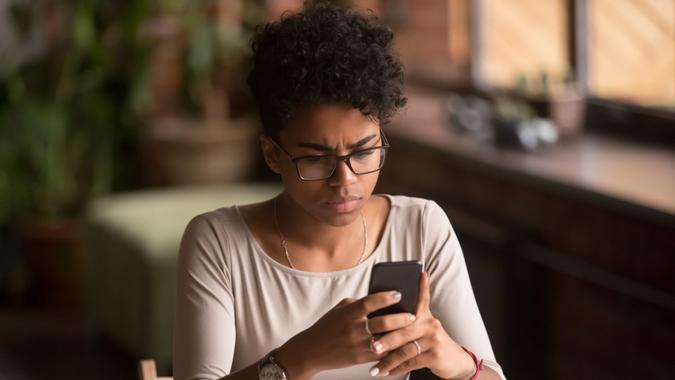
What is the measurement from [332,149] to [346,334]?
28 cm

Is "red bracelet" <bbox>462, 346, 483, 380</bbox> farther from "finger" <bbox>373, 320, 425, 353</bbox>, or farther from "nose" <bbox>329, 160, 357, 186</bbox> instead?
"nose" <bbox>329, 160, 357, 186</bbox>

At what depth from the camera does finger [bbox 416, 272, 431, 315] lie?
1484mm

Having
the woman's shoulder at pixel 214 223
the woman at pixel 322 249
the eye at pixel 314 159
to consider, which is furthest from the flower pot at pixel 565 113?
the eye at pixel 314 159

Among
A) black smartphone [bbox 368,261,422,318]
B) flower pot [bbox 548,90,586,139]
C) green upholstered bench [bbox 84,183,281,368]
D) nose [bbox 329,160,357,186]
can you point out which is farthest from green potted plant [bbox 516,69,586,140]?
black smartphone [bbox 368,261,422,318]

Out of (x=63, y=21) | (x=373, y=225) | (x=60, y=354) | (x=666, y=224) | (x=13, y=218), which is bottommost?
(x=60, y=354)

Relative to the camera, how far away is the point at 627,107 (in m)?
3.21

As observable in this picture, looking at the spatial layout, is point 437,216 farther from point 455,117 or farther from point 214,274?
point 455,117

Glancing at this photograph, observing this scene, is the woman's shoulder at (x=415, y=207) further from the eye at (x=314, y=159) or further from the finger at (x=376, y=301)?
the finger at (x=376, y=301)

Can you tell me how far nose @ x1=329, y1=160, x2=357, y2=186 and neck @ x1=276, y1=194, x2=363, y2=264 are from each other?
6.5 inches

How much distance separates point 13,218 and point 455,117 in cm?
204

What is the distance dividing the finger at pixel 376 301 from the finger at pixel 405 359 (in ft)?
0.29

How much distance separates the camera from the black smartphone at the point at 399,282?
1.46 metres

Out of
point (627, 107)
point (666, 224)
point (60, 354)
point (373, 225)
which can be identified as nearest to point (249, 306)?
point (373, 225)

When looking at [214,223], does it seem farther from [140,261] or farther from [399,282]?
[140,261]
